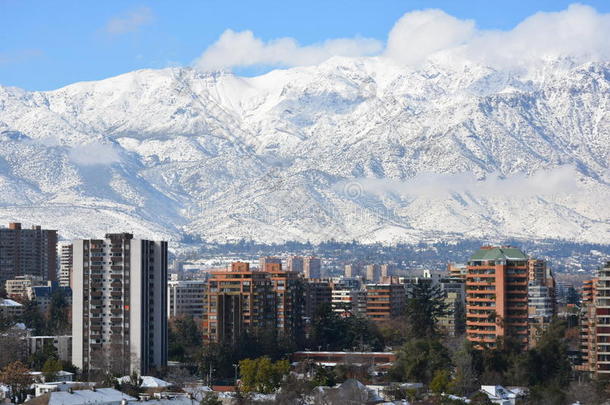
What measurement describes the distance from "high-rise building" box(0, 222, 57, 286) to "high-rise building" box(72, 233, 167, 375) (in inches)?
3379

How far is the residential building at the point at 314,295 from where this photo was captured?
14775cm

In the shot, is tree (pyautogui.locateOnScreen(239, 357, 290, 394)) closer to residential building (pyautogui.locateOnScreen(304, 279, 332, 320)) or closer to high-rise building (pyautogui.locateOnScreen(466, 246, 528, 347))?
high-rise building (pyautogui.locateOnScreen(466, 246, 528, 347))

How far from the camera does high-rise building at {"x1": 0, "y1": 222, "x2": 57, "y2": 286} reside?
193 metres

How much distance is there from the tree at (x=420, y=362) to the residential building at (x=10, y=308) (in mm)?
41500

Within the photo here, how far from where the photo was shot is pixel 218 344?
360ft

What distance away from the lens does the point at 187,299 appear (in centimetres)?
16738

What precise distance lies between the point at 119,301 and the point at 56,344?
7.88m

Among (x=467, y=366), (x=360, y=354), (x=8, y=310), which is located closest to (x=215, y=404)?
(x=467, y=366)

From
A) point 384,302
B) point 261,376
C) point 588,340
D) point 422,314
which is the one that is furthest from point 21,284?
point 588,340

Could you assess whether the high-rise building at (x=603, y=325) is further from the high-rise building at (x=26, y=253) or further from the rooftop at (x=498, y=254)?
the high-rise building at (x=26, y=253)

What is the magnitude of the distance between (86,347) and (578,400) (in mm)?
34164

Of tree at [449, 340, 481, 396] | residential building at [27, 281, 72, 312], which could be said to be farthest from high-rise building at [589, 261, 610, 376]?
residential building at [27, 281, 72, 312]

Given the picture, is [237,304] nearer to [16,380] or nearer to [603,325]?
[16,380]

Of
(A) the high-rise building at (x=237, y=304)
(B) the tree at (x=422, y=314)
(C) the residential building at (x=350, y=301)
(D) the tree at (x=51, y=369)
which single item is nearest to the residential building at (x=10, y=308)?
(A) the high-rise building at (x=237, y=304)
